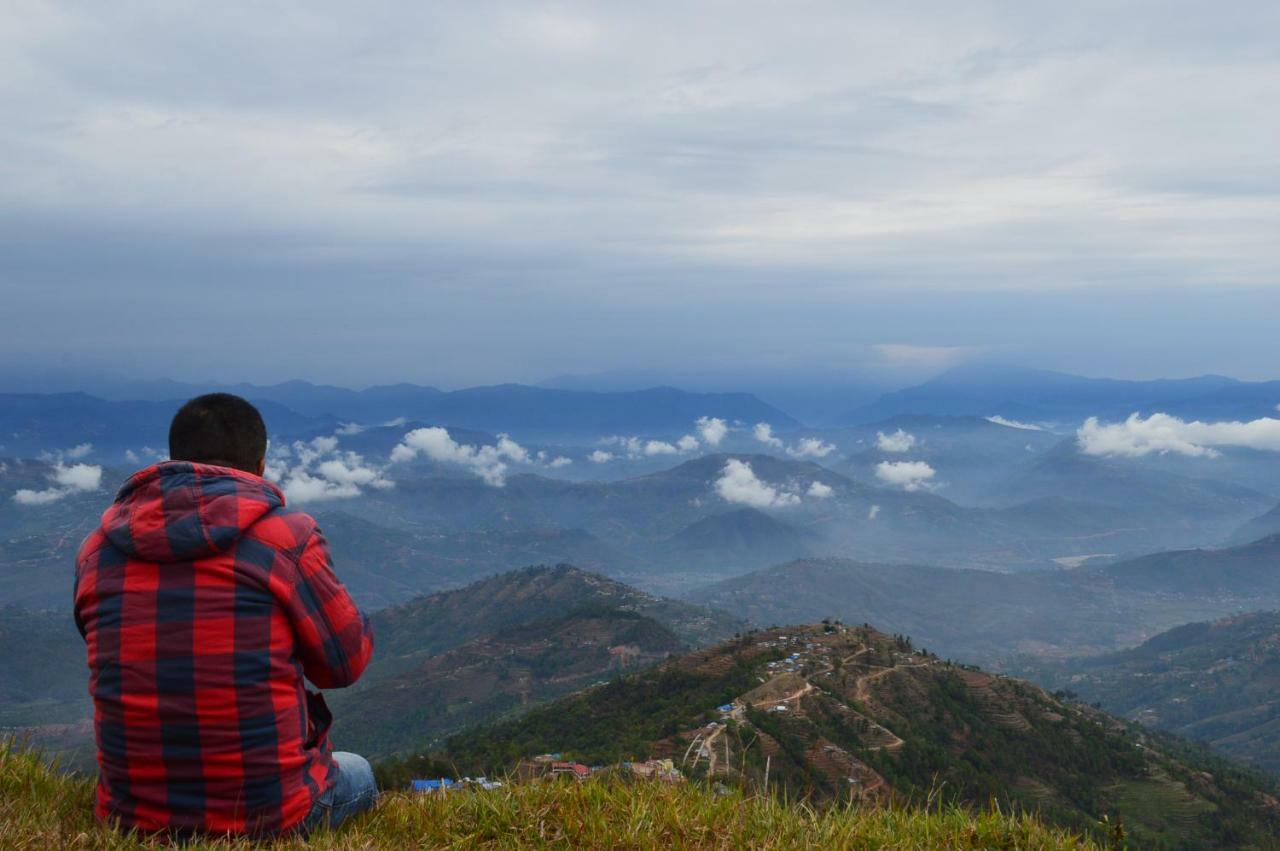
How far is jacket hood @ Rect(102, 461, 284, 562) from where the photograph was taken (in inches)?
170

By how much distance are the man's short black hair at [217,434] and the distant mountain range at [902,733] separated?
3189cm

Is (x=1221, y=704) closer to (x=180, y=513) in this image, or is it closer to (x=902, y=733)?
(x=902, y=733)

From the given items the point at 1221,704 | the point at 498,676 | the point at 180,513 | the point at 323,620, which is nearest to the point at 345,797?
the point at 323,620

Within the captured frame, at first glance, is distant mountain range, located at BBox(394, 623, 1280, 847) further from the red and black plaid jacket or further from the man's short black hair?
the man's short black hair

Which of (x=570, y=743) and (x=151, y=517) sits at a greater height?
(x=151, y=517)

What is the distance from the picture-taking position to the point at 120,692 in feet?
14.5

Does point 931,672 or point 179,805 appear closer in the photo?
point 179,805

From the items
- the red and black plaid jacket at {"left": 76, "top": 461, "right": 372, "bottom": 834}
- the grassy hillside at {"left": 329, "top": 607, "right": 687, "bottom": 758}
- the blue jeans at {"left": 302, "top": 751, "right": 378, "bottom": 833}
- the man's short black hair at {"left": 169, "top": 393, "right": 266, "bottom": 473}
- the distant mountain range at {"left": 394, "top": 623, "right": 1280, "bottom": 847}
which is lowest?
the grassy hillside at {"left": 329, "top": 607, "right": 687, "bottom": 758}

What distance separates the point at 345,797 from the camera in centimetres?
514

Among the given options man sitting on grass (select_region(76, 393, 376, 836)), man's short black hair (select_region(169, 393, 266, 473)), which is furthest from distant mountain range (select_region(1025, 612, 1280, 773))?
man's short black hair (select_region(169, 393, 266, 473))

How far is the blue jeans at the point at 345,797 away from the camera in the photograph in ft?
16.1

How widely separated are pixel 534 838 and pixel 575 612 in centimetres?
19435

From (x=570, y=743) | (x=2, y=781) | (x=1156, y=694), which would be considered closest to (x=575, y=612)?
(x=1156, y=694)

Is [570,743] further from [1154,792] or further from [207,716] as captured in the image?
[207,716]
